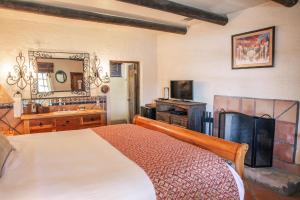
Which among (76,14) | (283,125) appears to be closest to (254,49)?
(283,125)

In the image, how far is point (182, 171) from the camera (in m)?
1.47

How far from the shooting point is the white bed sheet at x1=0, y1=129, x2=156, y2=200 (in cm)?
118

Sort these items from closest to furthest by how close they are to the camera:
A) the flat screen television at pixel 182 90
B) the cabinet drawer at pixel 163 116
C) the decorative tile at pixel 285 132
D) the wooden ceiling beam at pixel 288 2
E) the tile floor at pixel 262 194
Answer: the tile floor at pixel 262 194 → the wooden ceiling beam at pixel 288 2 → the decorative tile at pixel 285 132 → the flat screen television at pixel 182 90 → the cabinet drawer at pixel 163 116

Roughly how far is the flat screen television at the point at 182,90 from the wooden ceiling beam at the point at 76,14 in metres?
1.10

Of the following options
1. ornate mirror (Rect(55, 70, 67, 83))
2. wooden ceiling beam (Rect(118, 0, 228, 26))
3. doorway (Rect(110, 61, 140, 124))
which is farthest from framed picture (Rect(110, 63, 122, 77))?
wooden ceiling beam (Rect(118, 0, 228, 26))

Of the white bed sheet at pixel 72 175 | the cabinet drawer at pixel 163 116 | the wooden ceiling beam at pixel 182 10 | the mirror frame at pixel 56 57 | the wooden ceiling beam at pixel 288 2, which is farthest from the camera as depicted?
the cabinet drawer at pixel 163 116

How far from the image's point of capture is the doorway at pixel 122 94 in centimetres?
617

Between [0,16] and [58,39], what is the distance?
3.11ft

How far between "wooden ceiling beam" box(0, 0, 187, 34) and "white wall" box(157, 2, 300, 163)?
0.71m

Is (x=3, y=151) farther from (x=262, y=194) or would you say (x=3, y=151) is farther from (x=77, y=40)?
(x=77, y=40)

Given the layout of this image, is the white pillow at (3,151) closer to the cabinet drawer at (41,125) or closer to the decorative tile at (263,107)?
the cabinet drawer at (41,125)

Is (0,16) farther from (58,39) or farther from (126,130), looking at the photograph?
(126,130)

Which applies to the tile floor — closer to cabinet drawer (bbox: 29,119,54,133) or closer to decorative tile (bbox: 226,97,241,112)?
decorative tile (bbox: 226,97,241,112)

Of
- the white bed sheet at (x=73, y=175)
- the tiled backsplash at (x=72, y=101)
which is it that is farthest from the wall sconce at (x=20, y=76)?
the white bed sheet at (x=73, y=175)
